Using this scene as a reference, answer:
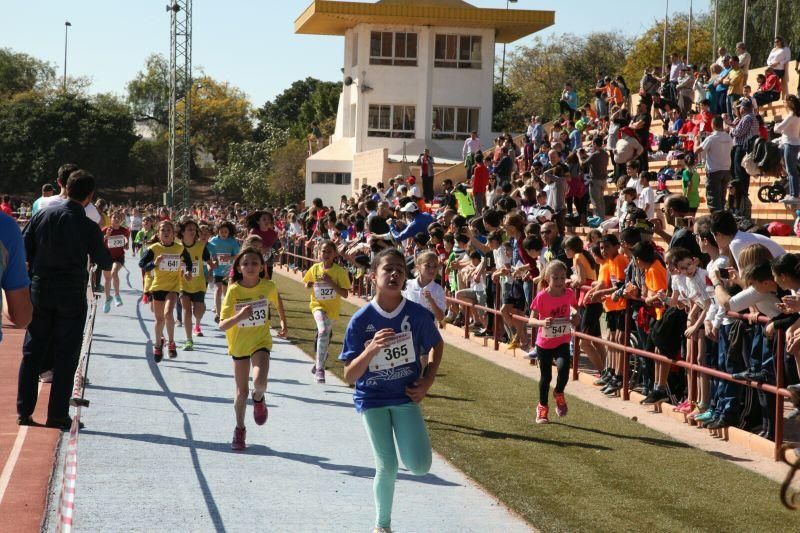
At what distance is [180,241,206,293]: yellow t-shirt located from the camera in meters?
16.8

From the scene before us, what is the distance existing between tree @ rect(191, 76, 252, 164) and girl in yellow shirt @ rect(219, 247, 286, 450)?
326 ft

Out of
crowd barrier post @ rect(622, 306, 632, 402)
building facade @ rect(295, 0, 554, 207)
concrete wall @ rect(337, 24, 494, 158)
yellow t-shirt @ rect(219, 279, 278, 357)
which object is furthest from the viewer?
concrete wall @ rect(337, 24, 494, 158)

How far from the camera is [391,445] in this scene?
24.2 ft

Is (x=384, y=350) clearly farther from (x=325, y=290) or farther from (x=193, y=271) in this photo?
(x=193, y=271)

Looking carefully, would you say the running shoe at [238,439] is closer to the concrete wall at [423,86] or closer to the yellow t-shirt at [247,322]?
the yellow t-shirt at [247,322]

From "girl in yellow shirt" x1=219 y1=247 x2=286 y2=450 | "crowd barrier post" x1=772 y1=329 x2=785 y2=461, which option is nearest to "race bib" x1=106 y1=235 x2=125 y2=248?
"girl in yellow shirt" x1=219 y1=247 x2=286 y2=450

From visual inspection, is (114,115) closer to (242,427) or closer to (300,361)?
(300,361)

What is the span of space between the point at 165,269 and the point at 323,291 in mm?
2802

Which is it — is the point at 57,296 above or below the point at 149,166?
below

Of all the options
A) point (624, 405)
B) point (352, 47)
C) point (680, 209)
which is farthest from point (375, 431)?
point (352, 47)

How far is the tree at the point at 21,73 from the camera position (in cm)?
12056

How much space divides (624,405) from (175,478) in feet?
20.3

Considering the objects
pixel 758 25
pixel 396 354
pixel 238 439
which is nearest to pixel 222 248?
pixel 238 439

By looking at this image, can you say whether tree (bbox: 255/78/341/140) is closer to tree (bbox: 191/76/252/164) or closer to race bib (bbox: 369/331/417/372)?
tree (bbox: 191/76/252/164)
